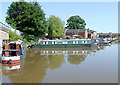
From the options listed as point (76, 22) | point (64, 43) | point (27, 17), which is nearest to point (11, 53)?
point (64, 43)

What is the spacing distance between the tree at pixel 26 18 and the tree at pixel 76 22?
43.2 meters

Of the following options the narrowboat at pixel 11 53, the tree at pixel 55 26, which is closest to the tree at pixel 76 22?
the tree at pixel 55 26

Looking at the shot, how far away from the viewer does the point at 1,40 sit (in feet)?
67.3

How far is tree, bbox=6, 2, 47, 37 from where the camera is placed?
38.6 m

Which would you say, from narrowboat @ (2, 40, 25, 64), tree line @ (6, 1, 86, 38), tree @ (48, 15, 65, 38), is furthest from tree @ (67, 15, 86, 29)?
narrowboat @ (2, 40, 25, 64)

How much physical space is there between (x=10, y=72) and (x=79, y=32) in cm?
6899

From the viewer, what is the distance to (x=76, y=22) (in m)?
82.8

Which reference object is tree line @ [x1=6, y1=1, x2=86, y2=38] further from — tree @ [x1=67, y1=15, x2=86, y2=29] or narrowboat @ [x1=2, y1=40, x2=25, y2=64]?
tree @ [x1=67, y1=15, x2=86, y2=29]

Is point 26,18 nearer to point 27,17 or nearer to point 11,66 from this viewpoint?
point 27,17

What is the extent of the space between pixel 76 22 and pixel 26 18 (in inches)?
1902

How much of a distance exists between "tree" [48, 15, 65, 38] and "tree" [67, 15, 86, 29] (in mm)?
30643

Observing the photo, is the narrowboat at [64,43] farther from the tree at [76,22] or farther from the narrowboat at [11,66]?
the tree at [76,22]

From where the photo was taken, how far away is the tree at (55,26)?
5088cm

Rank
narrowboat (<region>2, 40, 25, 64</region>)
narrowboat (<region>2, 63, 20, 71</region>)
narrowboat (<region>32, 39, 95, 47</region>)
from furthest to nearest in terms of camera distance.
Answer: narrowboat (<region>32, 39, 95, 47</region>), narrowboat (<region>2, 40, 25, 64</region>), narrowboat (<region>2, 63, 20, 71</region>)
